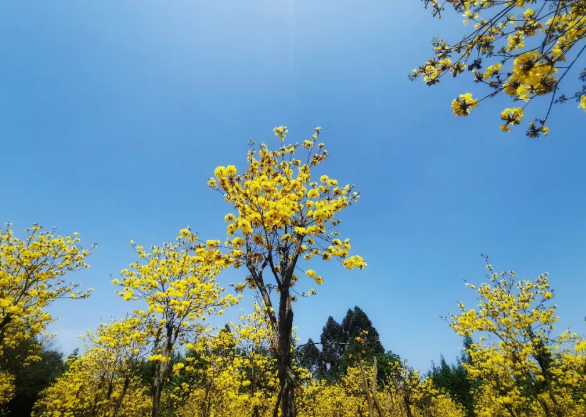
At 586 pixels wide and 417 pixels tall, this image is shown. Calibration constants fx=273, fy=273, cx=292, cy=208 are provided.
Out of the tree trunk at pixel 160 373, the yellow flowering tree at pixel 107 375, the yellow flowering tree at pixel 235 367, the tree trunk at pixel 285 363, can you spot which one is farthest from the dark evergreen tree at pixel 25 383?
the tree trunk at pixel 285 363

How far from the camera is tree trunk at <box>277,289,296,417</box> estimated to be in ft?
11.4

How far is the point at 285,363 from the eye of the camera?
11.3ft

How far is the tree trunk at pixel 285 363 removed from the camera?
3.47m

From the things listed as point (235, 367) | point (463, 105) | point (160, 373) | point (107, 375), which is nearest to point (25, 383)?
point (107, 375)

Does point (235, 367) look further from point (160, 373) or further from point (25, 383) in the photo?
point (25, 383)

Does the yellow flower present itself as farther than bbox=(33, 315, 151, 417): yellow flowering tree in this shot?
No

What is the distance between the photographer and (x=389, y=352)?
4441 centimetres

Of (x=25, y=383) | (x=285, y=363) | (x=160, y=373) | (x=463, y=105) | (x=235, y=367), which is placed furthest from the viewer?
(x=25, y=383)

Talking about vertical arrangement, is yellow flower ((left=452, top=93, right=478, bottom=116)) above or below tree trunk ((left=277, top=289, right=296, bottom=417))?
above

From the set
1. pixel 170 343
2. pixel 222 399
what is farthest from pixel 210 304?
pixel 222 399

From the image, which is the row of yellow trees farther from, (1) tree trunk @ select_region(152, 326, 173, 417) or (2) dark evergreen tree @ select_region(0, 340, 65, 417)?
(2) dark evergreen tree @ select_region(0, 340, 65, 417)

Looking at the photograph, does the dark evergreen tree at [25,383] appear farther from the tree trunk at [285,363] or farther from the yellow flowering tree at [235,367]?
the tree trunk at [285,363]

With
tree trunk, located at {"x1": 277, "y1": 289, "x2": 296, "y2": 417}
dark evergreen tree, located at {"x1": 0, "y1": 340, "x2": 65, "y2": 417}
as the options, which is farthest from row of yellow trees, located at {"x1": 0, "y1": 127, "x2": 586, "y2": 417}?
dark evergreen tree, located at {"x1": 0, "y1": 340, "x2": 65, "y2": 417}

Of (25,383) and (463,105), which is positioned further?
(25,383)
